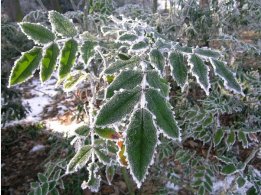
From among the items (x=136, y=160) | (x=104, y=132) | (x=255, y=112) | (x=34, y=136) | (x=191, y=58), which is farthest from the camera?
(x=34, y=136)

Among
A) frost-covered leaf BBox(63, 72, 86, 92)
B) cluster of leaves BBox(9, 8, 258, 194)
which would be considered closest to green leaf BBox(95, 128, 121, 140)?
cluster of leaves BBox(9, 8, 258, 194)

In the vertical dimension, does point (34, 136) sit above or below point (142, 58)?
below

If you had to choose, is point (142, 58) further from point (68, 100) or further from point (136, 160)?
point (68, 100)

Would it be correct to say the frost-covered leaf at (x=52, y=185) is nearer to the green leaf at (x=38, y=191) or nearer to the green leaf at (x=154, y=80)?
the green leaf at (x=38, y=191)

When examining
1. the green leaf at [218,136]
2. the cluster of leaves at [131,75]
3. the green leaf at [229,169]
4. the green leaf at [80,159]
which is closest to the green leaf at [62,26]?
the cluster of leaves at [131,75]

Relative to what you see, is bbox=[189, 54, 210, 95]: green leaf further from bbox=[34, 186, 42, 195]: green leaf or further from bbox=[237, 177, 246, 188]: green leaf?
bbox=[34, 186, 42, 195]: green leaf

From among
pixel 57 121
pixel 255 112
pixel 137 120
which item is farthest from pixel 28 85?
pixel 137 120

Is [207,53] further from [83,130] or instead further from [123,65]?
[83,130]
